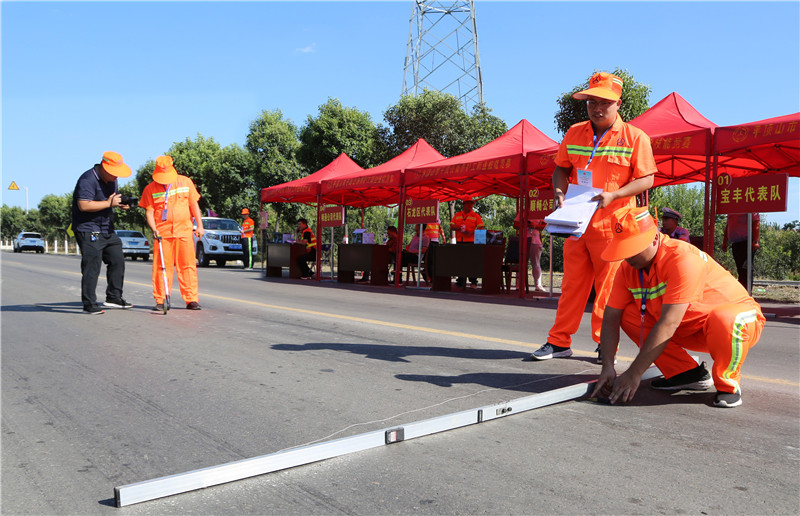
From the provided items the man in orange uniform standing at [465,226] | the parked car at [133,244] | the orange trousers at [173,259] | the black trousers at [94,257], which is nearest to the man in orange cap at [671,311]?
the orange trousers at [173,259]

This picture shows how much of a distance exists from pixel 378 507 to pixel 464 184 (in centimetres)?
1415

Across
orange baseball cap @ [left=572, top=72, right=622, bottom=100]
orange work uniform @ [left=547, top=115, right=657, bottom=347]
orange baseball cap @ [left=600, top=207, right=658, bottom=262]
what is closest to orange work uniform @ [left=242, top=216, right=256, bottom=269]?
orange work uniform @ [left=547, top=115, right=657, bottom=347]

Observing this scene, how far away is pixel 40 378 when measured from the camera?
14.7ft

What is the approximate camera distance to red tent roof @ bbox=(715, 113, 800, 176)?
28.8 ft

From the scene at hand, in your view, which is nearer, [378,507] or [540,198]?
[378,507]

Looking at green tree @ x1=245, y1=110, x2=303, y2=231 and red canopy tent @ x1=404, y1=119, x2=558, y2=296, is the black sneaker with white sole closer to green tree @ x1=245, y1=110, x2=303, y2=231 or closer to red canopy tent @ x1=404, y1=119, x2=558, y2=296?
red canopy tent @ x1=404, y1=119, x2=558, y2=296

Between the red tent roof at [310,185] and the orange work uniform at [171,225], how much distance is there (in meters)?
8.93

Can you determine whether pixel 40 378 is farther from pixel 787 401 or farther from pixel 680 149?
pixel 680 149

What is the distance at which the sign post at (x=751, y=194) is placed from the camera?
884 cm

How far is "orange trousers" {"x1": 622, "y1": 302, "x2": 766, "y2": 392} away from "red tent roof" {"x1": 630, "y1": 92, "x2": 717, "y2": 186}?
23.3 ft

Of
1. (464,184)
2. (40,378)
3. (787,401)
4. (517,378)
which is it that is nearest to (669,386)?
(787,401)

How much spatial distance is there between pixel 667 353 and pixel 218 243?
2216 centimetres

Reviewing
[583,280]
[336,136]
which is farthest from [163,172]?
[336,136]

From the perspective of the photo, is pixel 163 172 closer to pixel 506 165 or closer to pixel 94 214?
pixel 94 214
